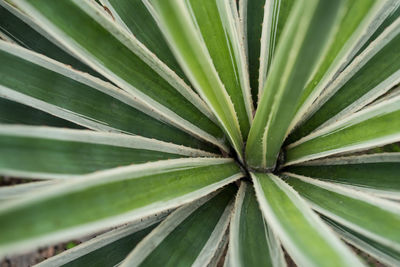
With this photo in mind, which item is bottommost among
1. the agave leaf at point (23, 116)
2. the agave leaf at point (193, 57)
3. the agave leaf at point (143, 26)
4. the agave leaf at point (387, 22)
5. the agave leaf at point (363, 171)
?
the agave leaf at point (363, 171)

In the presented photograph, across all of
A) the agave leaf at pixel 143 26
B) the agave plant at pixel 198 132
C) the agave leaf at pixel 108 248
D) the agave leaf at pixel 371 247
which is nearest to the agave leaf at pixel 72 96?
the agave plant at pixel 198 132

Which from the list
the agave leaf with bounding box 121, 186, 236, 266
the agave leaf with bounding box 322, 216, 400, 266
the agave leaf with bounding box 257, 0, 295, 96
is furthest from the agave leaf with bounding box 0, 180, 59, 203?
the agave leaf with bounding box 322, 216, 400, 266

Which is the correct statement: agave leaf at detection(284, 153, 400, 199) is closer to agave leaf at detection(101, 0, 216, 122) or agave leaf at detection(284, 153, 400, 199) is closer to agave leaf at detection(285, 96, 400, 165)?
agave leaf at detection(285, 96, 400, 165)

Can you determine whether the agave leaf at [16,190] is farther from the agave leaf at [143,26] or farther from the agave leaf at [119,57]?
the agave leaf at [143,26]

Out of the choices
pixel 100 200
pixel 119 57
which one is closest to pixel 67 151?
pixel 100 200

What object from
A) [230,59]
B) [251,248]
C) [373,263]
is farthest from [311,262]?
[373,263]

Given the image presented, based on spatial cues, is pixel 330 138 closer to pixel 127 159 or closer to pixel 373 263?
pixel 127 159

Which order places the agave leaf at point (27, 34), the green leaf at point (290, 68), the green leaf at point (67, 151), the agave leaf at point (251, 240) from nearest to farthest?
the green leaf at point (290, 68), the green leaf at point (67, 151), the agave leaf at point (251, 240), the agave leaf at point (27, 34)
